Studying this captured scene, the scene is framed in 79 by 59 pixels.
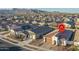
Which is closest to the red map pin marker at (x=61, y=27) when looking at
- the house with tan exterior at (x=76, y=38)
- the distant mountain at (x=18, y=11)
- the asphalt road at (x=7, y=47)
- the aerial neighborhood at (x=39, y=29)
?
the aerial neighborhood at (x=39, y=29)

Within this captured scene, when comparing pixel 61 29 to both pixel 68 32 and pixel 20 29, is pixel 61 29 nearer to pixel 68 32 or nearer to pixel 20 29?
pixel 68 32

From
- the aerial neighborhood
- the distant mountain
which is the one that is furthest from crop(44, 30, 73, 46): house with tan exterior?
the distant mountain

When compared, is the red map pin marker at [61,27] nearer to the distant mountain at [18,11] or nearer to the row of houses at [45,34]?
the row of houses at [45,34]

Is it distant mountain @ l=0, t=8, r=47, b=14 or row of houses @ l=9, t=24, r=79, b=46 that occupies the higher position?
distant mountain @ l=0, t=8, r=47, b=14

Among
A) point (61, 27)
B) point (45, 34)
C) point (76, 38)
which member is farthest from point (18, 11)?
point (76, 38)

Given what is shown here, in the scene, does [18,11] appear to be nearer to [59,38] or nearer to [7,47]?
[7,47]

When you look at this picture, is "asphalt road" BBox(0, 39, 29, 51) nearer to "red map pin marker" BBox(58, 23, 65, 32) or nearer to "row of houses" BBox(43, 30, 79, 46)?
"row of houses" BBox(43, 30, 79, 46)

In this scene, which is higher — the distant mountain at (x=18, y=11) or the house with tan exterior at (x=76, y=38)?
the distant mountain at (x=18, y=11)
